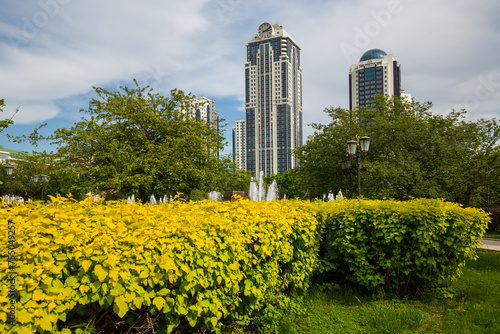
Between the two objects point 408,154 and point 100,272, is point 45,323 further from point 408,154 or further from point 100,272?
point 408,154

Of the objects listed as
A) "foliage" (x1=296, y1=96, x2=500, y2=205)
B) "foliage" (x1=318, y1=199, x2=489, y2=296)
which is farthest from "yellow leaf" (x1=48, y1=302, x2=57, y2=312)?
"foliage" (x1=296, y1=96, x2=500, y2=205)

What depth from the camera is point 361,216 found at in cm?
566

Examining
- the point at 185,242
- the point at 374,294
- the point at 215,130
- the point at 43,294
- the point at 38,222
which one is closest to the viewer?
the point at 43,294

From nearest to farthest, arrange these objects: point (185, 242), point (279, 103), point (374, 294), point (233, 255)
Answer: point (185, 242)
point (233, 255)
point (374, 294)
point (279, 103)

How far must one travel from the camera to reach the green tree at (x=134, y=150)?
15.0 meters

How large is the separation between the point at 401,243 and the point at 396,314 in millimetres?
1210

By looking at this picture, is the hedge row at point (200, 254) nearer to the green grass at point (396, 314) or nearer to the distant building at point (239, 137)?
the green grass at point (396, 314)

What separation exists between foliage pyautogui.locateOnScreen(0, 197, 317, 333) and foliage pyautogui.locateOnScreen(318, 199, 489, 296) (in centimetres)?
215

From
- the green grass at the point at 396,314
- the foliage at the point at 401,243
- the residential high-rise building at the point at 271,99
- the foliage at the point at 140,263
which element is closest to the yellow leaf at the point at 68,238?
the foliage at the point at 140,263

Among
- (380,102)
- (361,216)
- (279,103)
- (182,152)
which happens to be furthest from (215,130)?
(279,103)

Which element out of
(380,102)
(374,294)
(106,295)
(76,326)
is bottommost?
(374,294)

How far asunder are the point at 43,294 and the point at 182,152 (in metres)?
14.5

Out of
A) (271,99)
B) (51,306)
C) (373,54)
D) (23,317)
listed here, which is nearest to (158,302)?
(51,306)

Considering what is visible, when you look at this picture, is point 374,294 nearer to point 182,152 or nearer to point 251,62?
point 182,152
